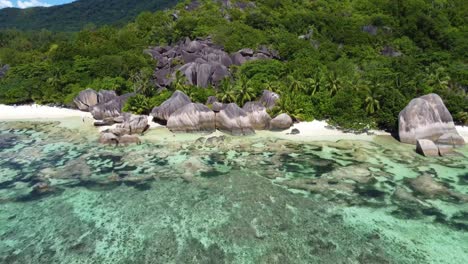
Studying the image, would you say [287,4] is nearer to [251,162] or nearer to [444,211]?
[251,162]

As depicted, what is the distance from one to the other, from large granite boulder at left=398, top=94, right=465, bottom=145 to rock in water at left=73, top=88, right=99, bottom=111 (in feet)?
114

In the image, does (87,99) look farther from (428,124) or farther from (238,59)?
(428,124)

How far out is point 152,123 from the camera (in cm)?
3484

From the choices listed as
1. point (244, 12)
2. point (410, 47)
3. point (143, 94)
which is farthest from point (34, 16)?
point (410, 47)

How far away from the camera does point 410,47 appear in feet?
176

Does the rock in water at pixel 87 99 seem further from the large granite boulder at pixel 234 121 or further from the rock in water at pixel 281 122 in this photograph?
the rock in water at pixel 281 122

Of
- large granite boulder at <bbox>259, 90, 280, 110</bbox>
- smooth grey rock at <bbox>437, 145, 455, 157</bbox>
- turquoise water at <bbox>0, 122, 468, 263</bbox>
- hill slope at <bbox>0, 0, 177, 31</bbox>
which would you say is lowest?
turquoise water at <bbox>0, 122, 468, 263</bbox>

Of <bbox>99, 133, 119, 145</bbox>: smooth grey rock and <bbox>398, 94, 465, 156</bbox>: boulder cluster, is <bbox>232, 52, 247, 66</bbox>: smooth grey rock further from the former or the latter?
<bbox>398, 94, 465, 156</bbox>: boulder cluster

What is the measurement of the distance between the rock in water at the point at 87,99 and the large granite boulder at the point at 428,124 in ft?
114

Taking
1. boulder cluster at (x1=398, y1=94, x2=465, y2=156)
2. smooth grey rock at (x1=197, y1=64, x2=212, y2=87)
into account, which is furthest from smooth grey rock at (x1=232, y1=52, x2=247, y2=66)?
boulder cluster at (x1=398, y1=94, x2=465, y2=156)

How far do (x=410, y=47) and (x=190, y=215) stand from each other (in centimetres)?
5088

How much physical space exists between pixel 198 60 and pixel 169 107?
16.1m

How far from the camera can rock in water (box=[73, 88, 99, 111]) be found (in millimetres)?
41594

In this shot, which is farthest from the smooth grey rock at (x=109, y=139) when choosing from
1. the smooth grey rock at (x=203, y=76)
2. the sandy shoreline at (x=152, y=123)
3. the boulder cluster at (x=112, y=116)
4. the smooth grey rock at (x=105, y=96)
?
the smooth grey rock at (x=203, y=76)
